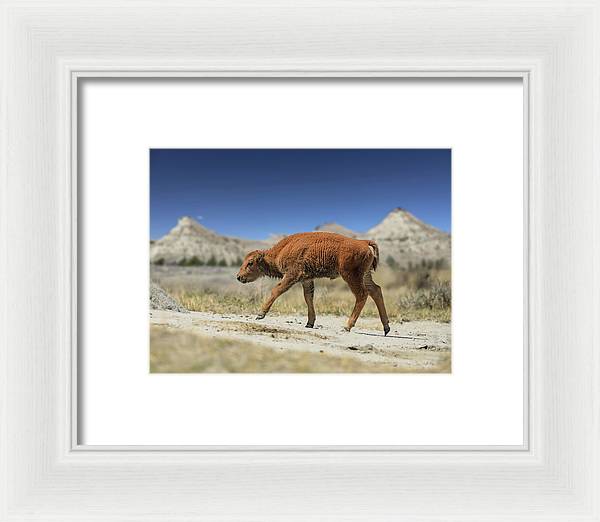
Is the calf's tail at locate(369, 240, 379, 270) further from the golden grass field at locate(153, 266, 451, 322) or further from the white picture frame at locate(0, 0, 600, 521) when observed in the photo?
the white picture frame at locate(0, 0, 600, 521)

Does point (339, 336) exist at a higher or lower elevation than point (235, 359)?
higher

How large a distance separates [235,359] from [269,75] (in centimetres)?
179

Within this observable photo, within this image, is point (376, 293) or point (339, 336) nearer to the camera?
point (339, 336)

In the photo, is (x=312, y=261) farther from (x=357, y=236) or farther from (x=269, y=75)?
(x=269, y=75)

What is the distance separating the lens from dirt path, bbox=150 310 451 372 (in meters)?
3.45

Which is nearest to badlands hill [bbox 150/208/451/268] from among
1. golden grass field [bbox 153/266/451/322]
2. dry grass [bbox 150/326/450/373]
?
golden grass field [bbox 153/266/451/322]

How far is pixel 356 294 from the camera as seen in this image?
3996 mm

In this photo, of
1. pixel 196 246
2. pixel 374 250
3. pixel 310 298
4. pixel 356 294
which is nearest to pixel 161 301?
pixel 196 246

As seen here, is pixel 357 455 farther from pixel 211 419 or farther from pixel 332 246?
pixel 332 246

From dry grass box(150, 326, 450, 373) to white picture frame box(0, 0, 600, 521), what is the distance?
19.1 inches

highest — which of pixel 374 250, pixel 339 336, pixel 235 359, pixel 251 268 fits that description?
pixel 374 250

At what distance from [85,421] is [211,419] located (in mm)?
774

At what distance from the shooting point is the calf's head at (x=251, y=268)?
4.14 m
